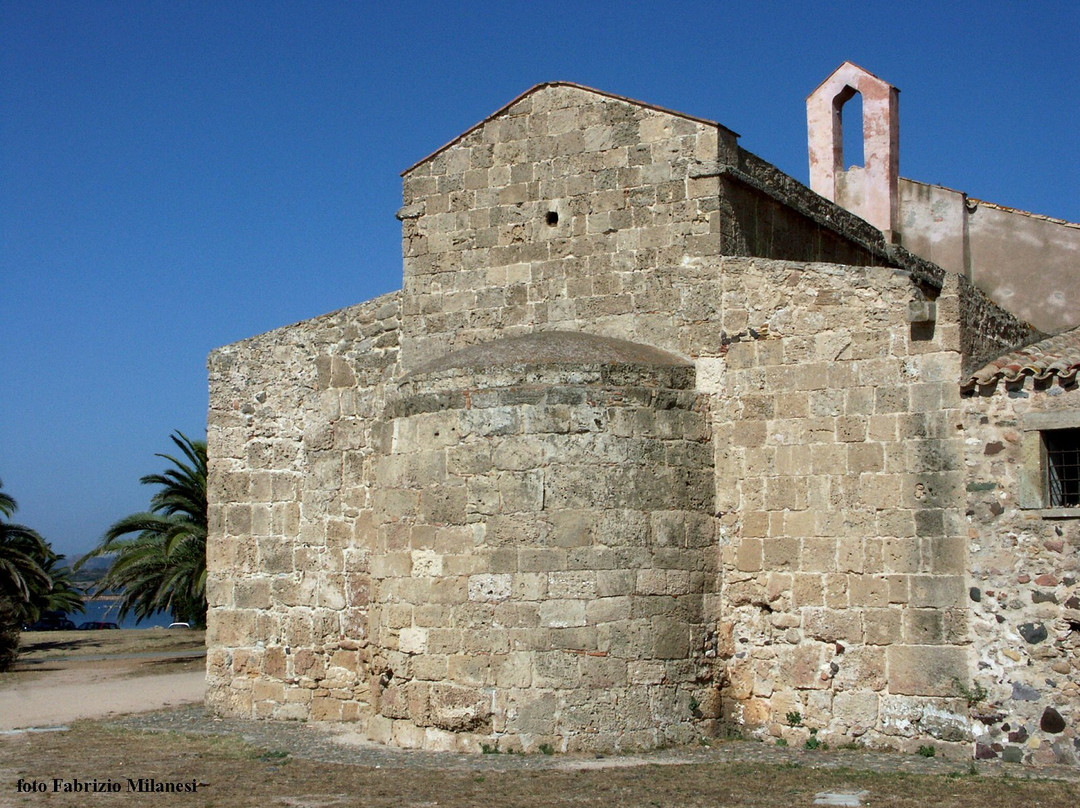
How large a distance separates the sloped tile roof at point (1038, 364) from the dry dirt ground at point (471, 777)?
8.70ft

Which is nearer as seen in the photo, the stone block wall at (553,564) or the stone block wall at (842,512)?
the stone block wall at (842,512)

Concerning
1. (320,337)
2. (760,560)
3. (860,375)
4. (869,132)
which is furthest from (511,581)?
(869,132)

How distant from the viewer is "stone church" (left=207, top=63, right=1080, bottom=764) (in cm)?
890

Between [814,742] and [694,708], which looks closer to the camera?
[814,742]

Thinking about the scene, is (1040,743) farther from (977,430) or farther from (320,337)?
(320,337)

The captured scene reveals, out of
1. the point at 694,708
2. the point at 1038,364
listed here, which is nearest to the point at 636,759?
the point at 694,708

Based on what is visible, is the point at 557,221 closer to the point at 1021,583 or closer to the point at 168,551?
the point at 1021,583

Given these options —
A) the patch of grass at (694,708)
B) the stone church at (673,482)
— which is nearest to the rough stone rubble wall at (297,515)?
the stone church at (673,482)

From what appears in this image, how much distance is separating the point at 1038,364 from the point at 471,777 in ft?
15.8

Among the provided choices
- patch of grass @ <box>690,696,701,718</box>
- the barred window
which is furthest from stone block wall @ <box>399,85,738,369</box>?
the barred window

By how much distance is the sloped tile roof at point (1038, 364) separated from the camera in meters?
8.61

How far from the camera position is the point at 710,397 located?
10195mm

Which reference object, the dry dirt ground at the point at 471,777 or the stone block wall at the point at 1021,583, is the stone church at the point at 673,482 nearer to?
the stone block wall at the point at 1021,583

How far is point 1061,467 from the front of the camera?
8695 mm
